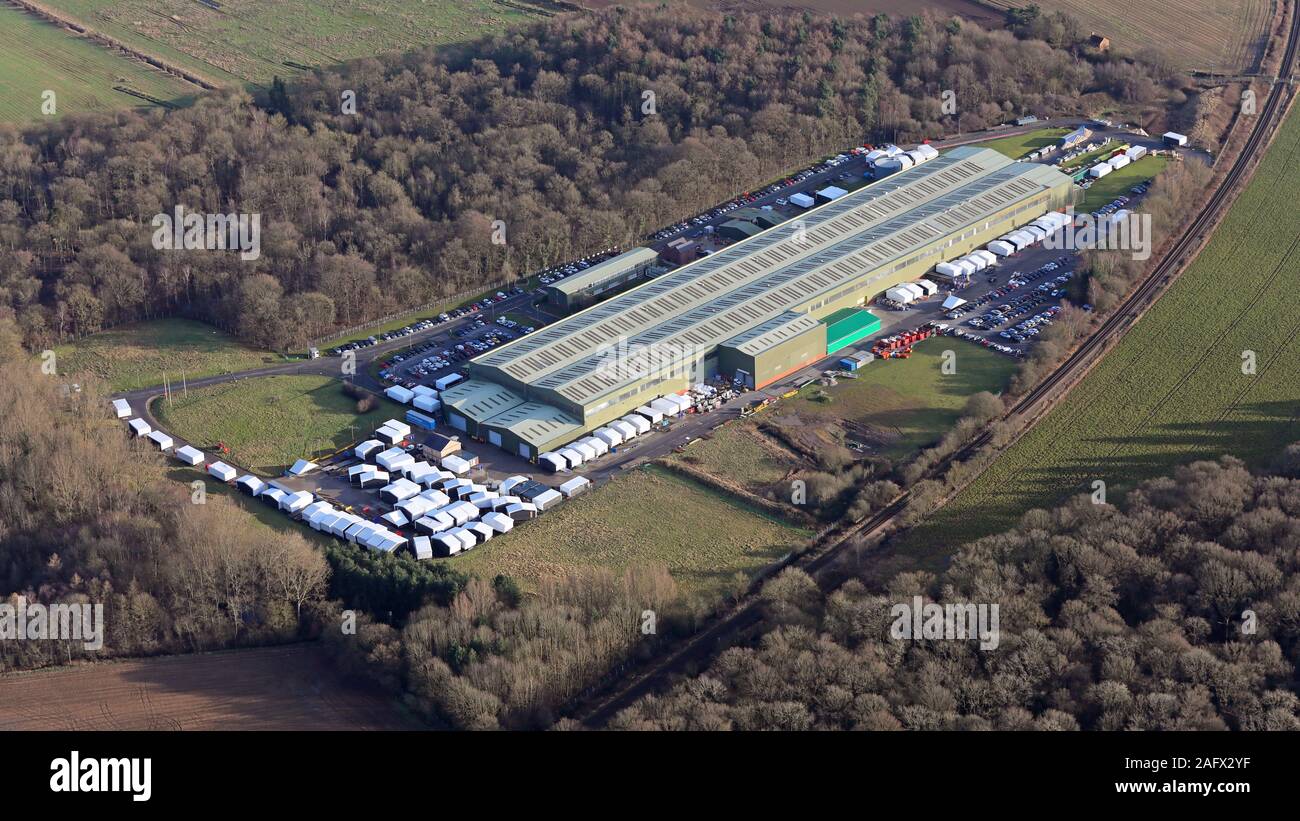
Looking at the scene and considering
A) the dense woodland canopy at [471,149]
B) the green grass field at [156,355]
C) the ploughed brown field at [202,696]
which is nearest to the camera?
the ploughed brown field at [202,696]

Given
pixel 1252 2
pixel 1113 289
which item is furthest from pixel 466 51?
pixel 1252 2

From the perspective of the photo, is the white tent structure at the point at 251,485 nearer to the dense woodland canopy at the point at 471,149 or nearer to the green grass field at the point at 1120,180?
the dense woodland canopy at the point at 471,149

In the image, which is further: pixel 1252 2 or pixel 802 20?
pixel 1252 2

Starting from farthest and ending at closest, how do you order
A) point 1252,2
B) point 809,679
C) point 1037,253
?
point 1252,2, point 1037,253, point 809,679

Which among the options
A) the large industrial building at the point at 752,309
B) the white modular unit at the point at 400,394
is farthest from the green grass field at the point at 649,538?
the white modular unit at the point at 400,394

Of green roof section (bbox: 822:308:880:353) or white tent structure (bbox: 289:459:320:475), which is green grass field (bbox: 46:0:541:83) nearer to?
green roof section (bbox: 822:308:880:353)

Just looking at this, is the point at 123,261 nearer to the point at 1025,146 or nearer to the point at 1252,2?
the point at 1025,146
